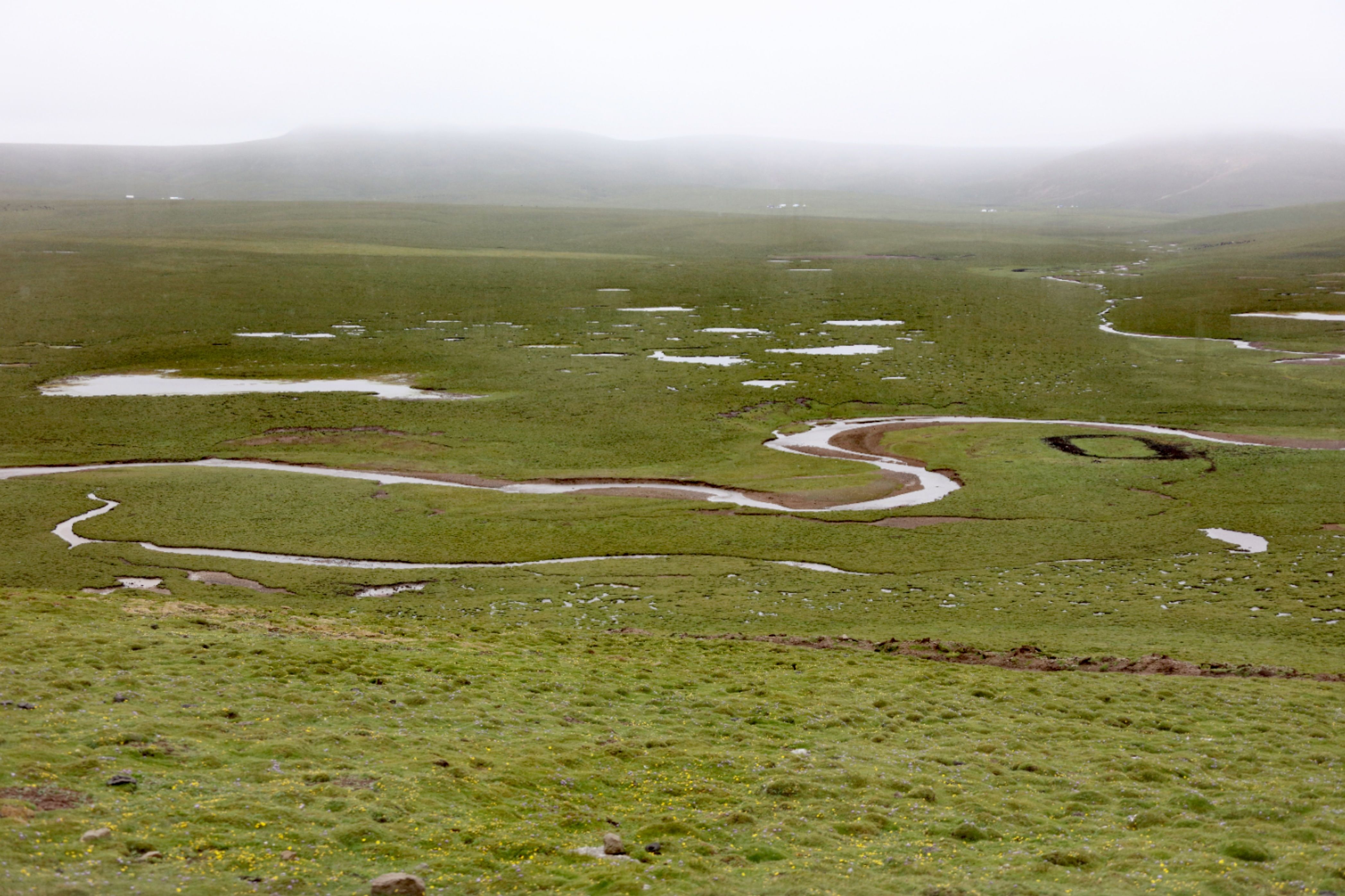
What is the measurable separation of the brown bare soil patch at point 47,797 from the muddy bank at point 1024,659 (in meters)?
18.5

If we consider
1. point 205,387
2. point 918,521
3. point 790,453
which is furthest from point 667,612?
point 205,387

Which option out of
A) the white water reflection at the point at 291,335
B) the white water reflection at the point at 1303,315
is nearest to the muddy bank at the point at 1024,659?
the white water reflection at the point at 291,335

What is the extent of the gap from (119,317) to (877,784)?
9706 cm

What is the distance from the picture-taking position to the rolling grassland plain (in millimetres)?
14266

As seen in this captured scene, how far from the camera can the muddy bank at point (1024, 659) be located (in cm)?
2641

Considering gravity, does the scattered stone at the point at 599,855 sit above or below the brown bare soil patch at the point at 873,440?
above

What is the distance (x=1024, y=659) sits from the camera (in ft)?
92.8

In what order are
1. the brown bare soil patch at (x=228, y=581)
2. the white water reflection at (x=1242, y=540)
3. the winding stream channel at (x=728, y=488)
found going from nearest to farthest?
1. the brown bare soil patch at (x=228, y=581)
2. the white water reflection at (x=1242, y=540)
3. the winding stream channel at (x=728, y=488)

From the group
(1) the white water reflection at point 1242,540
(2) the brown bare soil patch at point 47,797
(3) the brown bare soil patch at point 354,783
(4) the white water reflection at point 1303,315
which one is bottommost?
(1) the white water reflection at point 1242,540

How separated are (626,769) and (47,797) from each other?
9.67 m

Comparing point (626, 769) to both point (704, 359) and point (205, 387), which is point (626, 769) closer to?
point (205, 387)

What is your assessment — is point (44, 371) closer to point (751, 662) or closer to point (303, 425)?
point (303, 425)

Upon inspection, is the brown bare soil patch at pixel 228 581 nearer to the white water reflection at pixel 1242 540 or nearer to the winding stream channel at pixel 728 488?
the winding stream channel at pixel 728 488

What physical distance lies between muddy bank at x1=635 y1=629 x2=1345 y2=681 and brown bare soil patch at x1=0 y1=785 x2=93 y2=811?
60.7 ft
